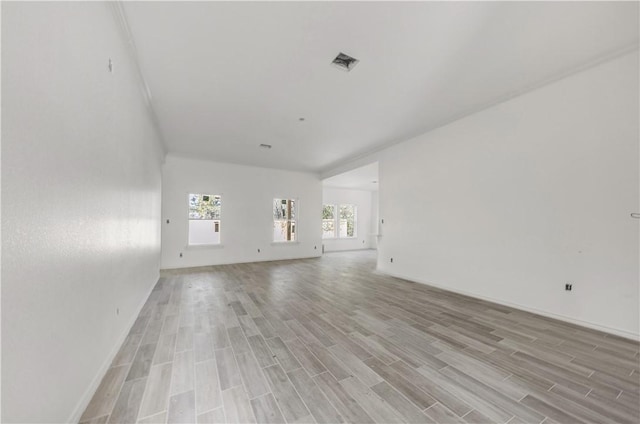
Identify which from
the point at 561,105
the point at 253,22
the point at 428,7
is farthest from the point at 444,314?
the point at 253,22

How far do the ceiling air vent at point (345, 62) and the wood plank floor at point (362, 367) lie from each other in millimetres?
2834

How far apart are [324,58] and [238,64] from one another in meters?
0.92

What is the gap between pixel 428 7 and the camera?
1.89 m

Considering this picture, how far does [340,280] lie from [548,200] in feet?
11.2

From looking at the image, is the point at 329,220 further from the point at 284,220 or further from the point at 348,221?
the point at 284,220

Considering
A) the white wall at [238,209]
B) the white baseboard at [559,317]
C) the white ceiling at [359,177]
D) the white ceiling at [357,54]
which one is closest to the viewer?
the white ceiling at [357,54]

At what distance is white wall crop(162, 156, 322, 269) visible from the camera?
6062 mm

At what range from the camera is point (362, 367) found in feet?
6.27

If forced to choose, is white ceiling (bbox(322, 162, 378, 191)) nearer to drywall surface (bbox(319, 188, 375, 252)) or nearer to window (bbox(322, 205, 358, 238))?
drywall surface (bbox(319, 188, 375, 252))

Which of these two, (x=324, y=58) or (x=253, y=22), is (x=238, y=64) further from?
(x=324, y=58)

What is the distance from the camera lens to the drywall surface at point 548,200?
2.48 meters

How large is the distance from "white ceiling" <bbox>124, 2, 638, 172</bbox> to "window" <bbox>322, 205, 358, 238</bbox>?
19.3 ft

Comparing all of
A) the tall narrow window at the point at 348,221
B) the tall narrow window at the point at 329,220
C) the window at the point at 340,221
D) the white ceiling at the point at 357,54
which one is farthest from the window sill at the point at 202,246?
the tall narrow window at the point at 348,221

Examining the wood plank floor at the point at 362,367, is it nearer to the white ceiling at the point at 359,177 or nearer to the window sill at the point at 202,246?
the window sill at the point at 202,246
